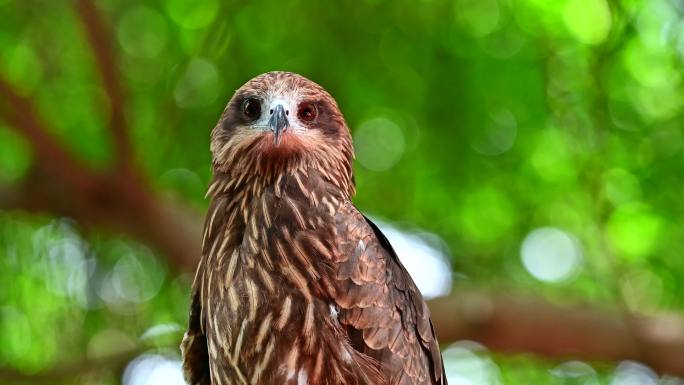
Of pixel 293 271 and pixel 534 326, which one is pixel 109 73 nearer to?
pixel 534 326

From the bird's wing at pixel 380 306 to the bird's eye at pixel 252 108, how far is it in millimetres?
511

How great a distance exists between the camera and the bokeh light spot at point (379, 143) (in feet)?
25.7

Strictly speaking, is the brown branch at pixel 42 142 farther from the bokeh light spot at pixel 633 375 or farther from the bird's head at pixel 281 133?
the bokeh light spot at pixel 633 375

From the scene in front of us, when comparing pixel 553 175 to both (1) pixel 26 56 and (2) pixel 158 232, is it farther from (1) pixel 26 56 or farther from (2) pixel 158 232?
(1) pixel 26 56

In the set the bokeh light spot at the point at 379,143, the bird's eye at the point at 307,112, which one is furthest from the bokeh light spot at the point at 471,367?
the bird's eye at the point at 307,112

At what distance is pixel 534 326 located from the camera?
6074mm

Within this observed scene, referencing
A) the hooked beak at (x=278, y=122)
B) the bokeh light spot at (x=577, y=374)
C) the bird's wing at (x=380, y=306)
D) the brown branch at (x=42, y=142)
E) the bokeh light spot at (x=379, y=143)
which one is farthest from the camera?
the bokeh light spot at (x=379, y=143)

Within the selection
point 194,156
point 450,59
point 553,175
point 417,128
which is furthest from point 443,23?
point 194,156

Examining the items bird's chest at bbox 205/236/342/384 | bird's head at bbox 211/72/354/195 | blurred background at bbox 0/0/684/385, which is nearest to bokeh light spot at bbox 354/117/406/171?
blurred background at bbox 0/0/684/385

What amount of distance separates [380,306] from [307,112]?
2.75 ft

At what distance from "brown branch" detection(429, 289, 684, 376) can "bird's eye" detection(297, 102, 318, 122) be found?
7.33 ft

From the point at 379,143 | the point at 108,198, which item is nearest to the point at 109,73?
the point at 108,198

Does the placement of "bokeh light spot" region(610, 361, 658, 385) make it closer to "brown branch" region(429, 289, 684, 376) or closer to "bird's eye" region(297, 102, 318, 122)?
"brown branch" region(429, 289, 684, 376)

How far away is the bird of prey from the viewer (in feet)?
11.6
